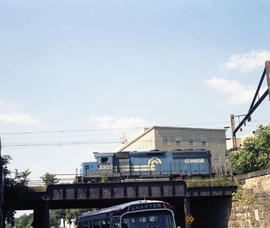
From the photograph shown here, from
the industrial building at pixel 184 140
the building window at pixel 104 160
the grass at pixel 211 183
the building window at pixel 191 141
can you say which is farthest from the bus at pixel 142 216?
the building window at pixel 191 141

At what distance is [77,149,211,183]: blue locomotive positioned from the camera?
42688 millimetres

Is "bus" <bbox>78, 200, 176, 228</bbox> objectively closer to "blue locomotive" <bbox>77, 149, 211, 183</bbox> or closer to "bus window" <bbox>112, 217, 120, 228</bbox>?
"bus window" <bbox>112, 217, 120, 228</bbox>

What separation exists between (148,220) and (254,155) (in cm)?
3207

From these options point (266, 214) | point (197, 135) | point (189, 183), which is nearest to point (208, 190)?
point (189, 183)

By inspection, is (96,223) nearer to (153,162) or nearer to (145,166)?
(145,166)

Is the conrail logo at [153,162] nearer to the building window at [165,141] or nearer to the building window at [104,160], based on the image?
the building window at [104,160]

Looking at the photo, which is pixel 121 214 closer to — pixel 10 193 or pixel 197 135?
pixel 10 193

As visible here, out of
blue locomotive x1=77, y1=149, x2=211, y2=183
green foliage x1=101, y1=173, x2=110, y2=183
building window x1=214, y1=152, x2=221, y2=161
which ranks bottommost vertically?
green foliage x1=101, y1=173, x2=110, y2=183

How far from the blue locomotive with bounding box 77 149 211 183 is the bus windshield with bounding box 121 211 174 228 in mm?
27531

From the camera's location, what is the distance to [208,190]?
38094 millimetres

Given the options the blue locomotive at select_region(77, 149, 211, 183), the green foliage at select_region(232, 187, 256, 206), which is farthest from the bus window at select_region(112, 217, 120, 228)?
the blue locomotive at select_region(77, 149, 211, 183)

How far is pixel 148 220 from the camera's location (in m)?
14.5

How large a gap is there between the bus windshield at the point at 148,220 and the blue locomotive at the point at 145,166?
90.3 feet

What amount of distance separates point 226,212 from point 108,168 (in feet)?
50.7
